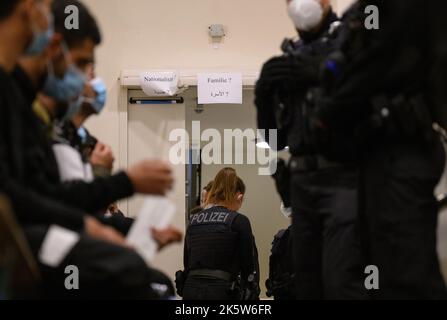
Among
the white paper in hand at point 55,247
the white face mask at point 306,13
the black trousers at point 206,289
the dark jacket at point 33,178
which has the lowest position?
the black trousers at point 206,289

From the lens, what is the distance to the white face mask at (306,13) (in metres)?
2.09

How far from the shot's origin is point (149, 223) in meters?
1.58

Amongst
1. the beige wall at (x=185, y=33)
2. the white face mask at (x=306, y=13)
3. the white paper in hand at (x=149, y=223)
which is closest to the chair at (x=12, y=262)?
the white paper in hand at (x=149, y=223)

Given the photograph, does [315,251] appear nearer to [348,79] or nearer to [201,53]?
[348,79]

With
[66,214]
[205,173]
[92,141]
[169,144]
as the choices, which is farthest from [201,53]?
[66,214]

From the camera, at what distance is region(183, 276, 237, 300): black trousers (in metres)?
3.48

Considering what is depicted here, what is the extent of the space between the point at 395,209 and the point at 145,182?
0.74 m

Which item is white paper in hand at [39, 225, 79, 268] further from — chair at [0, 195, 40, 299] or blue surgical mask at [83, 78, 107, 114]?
blue surgical mask at [83, 78, 107, 114]

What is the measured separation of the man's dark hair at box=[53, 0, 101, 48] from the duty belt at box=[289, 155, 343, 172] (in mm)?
799

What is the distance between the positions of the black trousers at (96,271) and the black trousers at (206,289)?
2123 millimetres

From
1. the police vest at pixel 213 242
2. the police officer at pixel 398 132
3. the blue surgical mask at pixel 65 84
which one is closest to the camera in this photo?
the police officer at pixel 398 132

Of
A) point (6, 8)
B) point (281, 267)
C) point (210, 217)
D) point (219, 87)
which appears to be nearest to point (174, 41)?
point (219, 87)

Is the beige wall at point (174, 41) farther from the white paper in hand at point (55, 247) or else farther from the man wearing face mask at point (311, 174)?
the white paper in hand at point (55, 247)

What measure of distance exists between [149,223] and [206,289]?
2072mm
